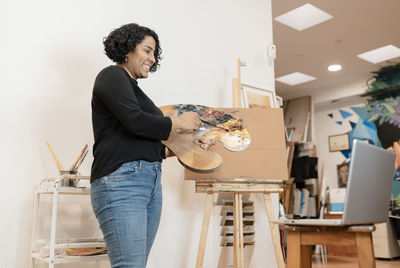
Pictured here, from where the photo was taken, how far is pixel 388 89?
5.69 metres

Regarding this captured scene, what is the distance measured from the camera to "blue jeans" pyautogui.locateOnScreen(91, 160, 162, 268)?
1207 millimetres

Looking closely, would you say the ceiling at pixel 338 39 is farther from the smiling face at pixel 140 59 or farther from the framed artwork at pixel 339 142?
the smiling face at pixel 140 59

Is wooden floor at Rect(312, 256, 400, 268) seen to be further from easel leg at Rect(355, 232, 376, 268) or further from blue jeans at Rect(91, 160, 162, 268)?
blue jeans at Rect(91, 160, 162, 268)

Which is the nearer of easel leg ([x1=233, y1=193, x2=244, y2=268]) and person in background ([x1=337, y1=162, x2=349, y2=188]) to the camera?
easel leg ([x1=233, y1=193, x2=244, y2=268])

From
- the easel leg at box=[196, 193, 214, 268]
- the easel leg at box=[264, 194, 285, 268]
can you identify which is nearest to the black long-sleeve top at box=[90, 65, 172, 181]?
the easel leg at box=[196, 193, 214, 268]

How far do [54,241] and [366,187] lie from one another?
128 cm

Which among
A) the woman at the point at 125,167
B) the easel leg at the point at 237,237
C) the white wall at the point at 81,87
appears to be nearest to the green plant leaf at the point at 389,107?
the white wall at the point at 81,87

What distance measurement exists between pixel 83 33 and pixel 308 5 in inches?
105

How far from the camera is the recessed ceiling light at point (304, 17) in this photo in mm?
4141

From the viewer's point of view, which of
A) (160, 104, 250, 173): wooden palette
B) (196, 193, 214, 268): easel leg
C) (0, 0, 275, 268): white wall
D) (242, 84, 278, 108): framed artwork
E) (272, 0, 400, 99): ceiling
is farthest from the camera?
(272, 0, 400, 99): ceiling

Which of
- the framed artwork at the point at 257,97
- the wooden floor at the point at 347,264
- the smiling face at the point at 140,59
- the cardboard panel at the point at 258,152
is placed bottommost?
the wooden floor at the point at 347,264

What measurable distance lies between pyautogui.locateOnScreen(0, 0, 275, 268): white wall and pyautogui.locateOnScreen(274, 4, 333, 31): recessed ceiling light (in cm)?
137

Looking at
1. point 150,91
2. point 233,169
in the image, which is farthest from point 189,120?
point 150,91

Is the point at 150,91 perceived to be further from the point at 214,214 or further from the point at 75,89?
the point at 214,214
